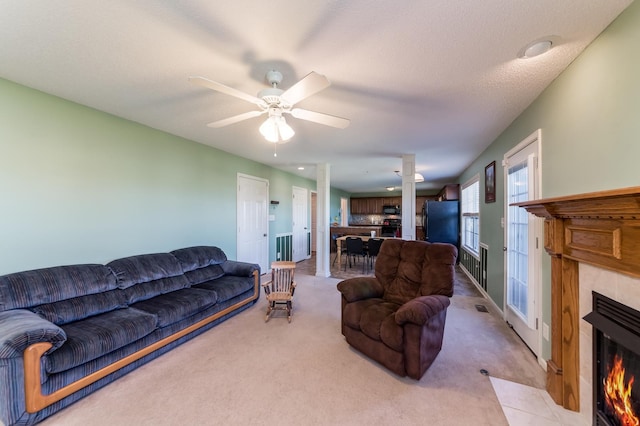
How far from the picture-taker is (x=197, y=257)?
345 centimetres

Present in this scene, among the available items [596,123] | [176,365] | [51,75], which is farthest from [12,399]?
[596,123]

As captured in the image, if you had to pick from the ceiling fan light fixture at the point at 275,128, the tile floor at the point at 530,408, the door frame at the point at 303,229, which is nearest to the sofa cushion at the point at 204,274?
the ceiling fan light fixture at the point at 275,128

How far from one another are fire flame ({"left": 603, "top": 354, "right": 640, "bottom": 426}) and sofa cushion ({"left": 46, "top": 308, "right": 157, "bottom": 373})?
3.16m

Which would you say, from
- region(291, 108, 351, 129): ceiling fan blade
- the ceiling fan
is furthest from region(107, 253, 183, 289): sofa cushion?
region(291, 108, 351, 129): ceiling fan blade

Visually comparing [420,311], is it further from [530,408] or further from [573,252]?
[573,252]

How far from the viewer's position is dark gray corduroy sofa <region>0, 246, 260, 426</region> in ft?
5.01

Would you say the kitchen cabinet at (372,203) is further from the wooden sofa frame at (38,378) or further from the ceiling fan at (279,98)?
the wooden sofa frame at (38,378)

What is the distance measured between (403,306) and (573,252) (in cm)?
118

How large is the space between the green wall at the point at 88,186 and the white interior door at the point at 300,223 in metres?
2.88

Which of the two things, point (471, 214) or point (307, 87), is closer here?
point (307, 87)

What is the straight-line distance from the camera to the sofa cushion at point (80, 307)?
2011 mm

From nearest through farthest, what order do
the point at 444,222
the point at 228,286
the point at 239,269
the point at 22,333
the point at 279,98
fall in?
the point at 22,333, the point at 279,98, the point at 228,286, the point at 239,269, the point at 444,222

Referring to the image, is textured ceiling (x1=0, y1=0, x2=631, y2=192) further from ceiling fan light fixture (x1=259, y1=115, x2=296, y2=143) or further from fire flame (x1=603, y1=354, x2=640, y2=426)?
fire flame (x1=603, y1=354, x2=640, y2=426)

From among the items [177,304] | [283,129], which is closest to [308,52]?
[283,129]
